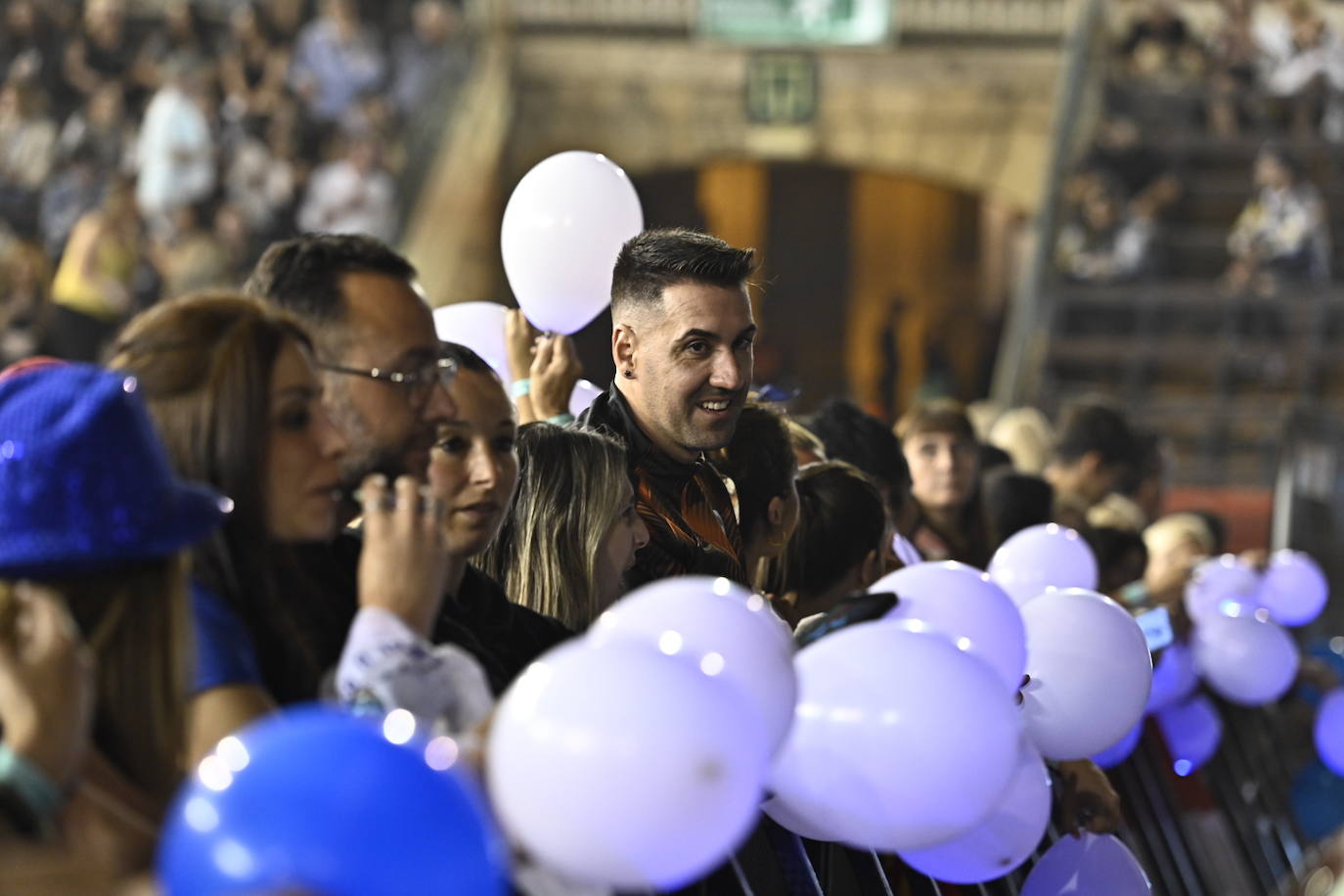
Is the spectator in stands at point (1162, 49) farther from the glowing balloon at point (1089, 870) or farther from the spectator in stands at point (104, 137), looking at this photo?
the glowing balloon at point (1089, 870)

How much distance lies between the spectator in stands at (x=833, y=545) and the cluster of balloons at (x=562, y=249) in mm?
481

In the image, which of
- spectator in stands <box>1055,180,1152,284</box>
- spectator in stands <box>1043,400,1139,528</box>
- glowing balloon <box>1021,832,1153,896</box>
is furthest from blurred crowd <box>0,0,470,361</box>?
glowing balloon <box>1021,832,1153,896</box>

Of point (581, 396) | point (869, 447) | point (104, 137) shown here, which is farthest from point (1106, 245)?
point (581, 396)

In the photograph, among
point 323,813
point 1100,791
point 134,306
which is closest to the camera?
point 323,813

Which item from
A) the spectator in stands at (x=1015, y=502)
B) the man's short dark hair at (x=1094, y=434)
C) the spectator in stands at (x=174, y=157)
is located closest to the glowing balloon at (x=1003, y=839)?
the spectator in stands at (x=1015, y=502)

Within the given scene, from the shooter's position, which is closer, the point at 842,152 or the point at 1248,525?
the point at 1248,525

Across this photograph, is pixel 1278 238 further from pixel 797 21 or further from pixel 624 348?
pixel 624 348

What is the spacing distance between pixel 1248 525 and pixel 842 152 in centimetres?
633

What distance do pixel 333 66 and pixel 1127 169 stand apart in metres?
5.39

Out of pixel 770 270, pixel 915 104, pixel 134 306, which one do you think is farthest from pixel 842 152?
pixel 134 306

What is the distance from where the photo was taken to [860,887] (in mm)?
2738

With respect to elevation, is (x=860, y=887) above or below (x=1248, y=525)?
above

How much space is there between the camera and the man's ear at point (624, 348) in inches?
117

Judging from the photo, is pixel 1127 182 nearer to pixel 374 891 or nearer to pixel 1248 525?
pixel 1248 525
